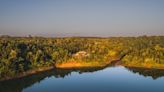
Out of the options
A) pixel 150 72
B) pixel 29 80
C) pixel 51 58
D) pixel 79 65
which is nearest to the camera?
pixel 29 80

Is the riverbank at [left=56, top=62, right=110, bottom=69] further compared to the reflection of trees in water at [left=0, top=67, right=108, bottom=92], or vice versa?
the riverbank at [left=56, top=62, right=110, bottom=69]

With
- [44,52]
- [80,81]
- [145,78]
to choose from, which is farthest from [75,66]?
[145,78]

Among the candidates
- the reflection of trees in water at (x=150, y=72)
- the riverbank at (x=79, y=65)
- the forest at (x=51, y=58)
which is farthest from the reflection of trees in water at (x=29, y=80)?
the reflection of trees in water at (x=150, y=72)

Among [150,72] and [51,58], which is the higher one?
[51,58]

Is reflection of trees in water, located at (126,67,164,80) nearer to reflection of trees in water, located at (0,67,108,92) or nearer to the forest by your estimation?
the forest

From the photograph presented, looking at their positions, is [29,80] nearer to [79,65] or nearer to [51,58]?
[51,58]

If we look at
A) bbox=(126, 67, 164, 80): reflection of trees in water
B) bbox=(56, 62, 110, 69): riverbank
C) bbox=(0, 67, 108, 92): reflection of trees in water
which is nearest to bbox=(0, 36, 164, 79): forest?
bbox=(56, 62, 110, 69): riverbank

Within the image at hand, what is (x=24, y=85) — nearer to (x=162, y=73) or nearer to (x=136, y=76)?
(x=136, y=76)

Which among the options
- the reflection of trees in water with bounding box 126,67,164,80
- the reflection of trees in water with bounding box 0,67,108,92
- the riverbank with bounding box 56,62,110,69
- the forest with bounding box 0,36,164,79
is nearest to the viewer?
the reflection of trees in water with bounding box 0,67,108,92

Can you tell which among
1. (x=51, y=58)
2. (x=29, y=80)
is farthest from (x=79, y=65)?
(x=29, y=80)

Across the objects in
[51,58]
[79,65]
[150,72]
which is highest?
[51,58]
